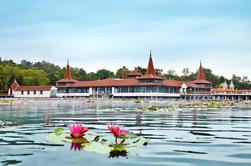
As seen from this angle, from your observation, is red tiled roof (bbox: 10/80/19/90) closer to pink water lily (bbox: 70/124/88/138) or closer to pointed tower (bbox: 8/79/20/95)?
pointed tower (bbox: 8/79/20/95)

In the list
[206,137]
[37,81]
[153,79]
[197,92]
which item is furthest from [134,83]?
[206,137]

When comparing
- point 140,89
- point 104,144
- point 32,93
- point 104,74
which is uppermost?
point 104,74

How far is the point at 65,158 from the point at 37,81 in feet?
349

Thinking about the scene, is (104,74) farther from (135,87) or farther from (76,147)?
(76,147)

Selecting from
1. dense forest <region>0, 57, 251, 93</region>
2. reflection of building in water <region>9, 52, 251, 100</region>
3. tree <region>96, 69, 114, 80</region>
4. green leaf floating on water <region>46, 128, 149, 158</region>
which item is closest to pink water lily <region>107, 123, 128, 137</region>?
green leaf floating on water <region>46, 128, 149, 158</region>

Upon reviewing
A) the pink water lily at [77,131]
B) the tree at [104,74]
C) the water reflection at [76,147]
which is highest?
the tree at [104,74]

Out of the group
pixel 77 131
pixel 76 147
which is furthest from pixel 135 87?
pixel 76 147

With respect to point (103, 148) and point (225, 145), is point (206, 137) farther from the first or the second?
point (103, 148)

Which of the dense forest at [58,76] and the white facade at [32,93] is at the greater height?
the dense forest at [58,76]

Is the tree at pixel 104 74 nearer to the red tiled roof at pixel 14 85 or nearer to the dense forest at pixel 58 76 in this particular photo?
the dense forest at pixel 58 76

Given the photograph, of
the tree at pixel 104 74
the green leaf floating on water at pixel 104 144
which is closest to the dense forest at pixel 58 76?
the tree at pixel 104 74

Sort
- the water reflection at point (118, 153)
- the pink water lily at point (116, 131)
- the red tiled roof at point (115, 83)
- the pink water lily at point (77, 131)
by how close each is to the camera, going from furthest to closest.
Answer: the red tiled roof at point (115, 83) → the pink water lily at point (77, 131) → the pink water lily at point (116, 131) → the water reflection at point (118, 153)

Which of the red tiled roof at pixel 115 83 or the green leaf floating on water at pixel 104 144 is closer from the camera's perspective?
the green leaf floating on water at pixel 104 144

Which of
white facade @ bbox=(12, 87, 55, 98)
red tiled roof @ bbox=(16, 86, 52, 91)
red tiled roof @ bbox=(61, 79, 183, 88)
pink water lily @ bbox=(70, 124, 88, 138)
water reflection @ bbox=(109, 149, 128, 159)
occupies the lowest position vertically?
water reflection @ bbox=(109, 149, 128, 159)
